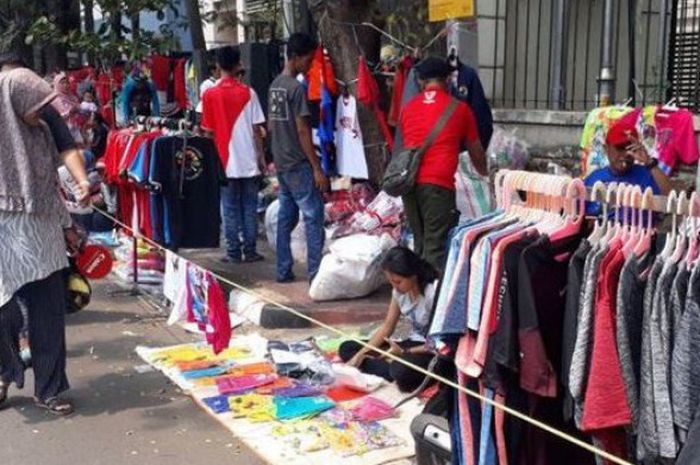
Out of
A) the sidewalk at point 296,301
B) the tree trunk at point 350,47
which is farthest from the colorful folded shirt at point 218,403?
the tree trunk at point 350,47

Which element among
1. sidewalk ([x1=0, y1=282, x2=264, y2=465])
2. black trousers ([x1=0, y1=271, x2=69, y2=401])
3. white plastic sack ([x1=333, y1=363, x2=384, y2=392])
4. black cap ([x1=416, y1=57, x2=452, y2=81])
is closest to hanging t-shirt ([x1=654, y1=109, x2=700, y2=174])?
black cap ([x1=416, y1=57, x2=452, y2=81])

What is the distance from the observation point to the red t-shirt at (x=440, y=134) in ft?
19.4

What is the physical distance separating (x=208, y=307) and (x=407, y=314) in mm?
1264

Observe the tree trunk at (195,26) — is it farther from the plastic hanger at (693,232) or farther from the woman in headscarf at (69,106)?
the plastic hanger at (693,232)

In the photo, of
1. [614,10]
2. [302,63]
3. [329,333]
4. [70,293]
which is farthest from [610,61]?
[70,293]

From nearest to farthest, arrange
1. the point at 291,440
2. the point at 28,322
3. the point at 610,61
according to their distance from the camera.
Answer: the point at 291,440, the point at 28,322, the point at 610,61

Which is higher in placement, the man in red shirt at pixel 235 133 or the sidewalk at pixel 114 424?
the man in red shirt at pixel 235 133

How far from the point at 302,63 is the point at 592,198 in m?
4.48

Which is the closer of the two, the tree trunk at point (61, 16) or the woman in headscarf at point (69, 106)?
the woman in headscarf at point (69, 106)

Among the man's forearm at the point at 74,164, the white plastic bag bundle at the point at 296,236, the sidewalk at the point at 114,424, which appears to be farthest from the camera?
the white plastic bag bundle at the point at 296,236

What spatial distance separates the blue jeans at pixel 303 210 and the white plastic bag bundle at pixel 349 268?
273mm

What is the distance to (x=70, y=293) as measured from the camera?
5789mm

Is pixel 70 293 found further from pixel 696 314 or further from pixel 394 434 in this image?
pixel 696 314

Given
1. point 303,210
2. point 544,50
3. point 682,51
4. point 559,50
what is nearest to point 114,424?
point 303,210
